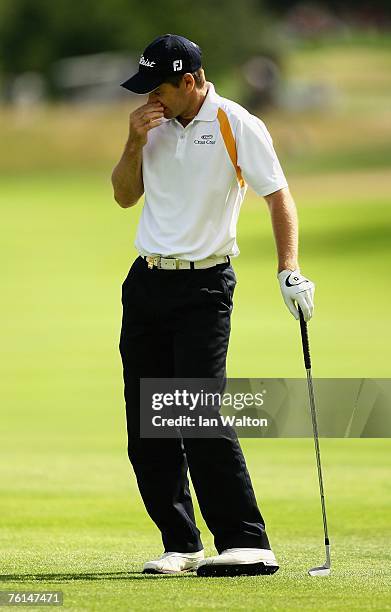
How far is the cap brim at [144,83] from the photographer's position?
20.8ft

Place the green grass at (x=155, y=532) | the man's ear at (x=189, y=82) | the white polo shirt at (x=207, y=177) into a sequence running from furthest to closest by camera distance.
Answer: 1. the man's ear at (x=189, y=82)
2. the white polo shirt at (x=207, y=177)
3. the green grass at (x=155, y=532)

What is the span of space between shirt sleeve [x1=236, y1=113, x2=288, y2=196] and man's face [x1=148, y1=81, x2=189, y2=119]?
9.9 inches

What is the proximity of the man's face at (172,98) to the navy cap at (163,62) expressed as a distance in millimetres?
39

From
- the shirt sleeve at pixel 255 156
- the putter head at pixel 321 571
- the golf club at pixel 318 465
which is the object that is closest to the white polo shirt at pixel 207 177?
Answer: the shirt sleeve at pixel 255 156

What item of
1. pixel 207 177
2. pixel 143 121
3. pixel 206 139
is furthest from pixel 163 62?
pixel 207 177

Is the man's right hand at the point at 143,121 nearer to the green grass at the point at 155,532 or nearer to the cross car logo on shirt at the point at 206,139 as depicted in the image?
the cross car logo on shirt at the point at 206,139

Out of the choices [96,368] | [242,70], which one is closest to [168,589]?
[96,368]

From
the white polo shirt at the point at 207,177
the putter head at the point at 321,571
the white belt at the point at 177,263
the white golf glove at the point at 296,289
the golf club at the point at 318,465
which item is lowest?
the putter head at the point at 321,571

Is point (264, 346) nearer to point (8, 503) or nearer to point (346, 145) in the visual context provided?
point (8, 503)

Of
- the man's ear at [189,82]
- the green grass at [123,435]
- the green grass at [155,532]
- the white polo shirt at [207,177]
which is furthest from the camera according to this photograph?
the man's ear at [189,82]

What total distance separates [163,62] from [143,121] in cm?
24

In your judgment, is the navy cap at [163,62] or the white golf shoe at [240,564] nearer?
the white golf shoe at [240,564]

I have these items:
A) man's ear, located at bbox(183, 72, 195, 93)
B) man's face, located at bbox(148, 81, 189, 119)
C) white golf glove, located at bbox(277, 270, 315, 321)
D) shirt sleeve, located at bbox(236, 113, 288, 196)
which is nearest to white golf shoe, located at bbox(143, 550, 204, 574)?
white golf glove, located at bbox(277, 270, 315, 321)

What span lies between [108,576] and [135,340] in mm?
919
